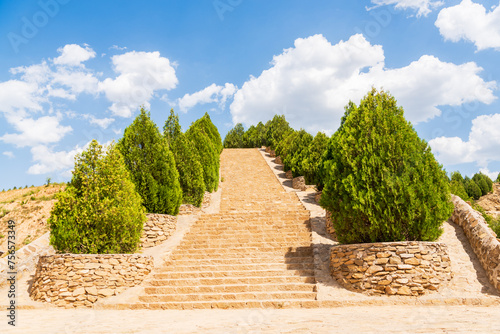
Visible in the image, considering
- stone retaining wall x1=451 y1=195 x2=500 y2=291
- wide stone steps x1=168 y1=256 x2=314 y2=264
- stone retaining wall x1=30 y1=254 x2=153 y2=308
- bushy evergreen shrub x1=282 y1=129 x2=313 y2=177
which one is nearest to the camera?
stone retaining wall x1=451 y1=195 x2=500 y2=291

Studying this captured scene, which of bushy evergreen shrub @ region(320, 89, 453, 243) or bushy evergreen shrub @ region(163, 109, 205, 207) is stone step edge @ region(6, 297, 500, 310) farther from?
bushy evergreen shrub @ region(163, 109, 205, 207)

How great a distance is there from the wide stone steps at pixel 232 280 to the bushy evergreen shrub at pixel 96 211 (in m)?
1.59

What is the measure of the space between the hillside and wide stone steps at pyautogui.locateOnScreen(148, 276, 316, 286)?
26.6 ft

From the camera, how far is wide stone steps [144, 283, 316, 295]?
25.8 ft

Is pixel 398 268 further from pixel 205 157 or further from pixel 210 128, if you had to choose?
pixel 210 128

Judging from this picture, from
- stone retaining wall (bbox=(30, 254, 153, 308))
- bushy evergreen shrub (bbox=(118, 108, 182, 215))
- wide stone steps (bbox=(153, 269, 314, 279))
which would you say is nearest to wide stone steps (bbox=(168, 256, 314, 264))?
wide stone steps (bbox=(153, 269, 314, 279))

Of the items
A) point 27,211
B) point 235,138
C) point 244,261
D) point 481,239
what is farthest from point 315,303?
point 235,138

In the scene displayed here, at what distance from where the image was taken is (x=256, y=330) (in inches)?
195

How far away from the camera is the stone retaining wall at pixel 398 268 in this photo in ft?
23.6

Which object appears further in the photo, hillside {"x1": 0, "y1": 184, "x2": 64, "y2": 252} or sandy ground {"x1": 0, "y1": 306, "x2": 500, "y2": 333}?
hillside {"x1": 0, "y1": 184, "x2": 64, "y2": 252}

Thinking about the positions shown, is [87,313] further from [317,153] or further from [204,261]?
[317,153]

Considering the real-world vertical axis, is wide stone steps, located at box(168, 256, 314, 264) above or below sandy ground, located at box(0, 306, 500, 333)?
above

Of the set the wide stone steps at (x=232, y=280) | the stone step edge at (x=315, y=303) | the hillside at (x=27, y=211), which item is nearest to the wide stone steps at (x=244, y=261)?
the wide stone steps at (x=232, y=280)

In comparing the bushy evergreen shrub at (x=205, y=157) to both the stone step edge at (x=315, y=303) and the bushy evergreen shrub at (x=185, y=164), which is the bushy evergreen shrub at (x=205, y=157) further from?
the stone step edge at (x=315, y=303)
